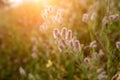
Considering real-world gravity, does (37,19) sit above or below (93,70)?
above

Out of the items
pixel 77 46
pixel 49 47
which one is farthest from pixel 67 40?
pixel 49 47

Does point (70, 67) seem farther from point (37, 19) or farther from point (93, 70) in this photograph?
point (37, 19)

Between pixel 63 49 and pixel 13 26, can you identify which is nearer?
pixel 63 49

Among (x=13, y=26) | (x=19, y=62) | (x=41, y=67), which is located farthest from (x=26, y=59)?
(x=13, y=26)

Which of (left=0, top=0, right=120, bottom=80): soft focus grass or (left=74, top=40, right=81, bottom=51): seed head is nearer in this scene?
(left=74, top=40, right=81, bottom=51): seed head

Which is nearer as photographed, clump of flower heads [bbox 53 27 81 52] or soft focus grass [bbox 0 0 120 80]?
clump of flower heads [bbox 53 27 81 52]

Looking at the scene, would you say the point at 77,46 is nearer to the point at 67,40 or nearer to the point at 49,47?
the point at 67,40

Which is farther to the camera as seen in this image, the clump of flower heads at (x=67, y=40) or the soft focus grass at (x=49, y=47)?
the soft focus grass at (x=49, y=47)

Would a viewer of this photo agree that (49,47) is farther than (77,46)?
Yes
